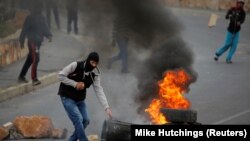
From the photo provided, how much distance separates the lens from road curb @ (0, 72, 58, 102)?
14547 millimetres

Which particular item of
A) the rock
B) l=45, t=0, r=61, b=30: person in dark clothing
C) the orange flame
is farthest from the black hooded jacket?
the rock

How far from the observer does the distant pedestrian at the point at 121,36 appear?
1460 cm

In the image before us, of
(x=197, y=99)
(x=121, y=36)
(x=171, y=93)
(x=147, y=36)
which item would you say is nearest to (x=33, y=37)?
(x=121, y=36)

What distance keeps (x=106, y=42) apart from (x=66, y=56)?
228 cm

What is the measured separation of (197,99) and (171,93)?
2.88 metres

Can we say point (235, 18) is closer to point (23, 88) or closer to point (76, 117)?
point (23, 88)

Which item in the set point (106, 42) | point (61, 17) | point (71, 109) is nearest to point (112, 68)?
point (106, 42)

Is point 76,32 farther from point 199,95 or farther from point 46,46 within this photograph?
point 199,95

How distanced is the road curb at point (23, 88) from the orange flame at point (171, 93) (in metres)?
3.59

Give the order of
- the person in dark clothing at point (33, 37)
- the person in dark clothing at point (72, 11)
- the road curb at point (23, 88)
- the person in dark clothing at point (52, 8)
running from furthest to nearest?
the person in dark clothing at point (52, 8)
the person in dark clothing at point (72, 11)
the person in dark clothing at point (33, 37)
the road curb at point (23, 88)

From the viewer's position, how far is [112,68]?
57.7 feet

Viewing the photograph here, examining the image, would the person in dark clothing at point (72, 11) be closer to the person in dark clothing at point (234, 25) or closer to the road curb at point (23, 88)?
the road curb at point (23, 88)

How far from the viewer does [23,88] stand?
1516 cm

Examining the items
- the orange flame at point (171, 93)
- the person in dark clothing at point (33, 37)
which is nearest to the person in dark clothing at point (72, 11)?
the person in dark clothing at point (33, 37)
